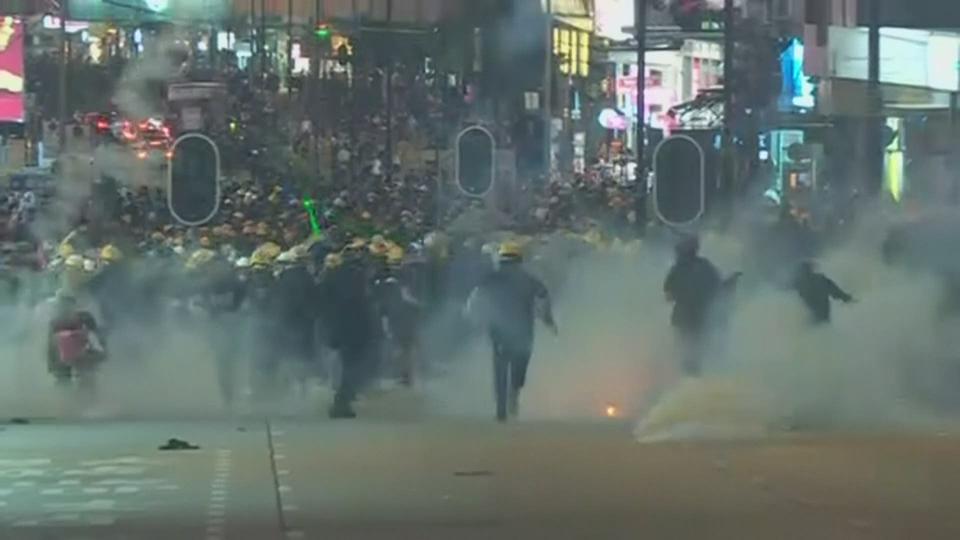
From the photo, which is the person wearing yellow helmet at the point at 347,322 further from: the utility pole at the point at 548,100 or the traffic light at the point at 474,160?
the utility pole at the point at 548,100

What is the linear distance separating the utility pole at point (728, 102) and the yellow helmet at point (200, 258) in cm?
479

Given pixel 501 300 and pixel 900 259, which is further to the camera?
pixel 900 259

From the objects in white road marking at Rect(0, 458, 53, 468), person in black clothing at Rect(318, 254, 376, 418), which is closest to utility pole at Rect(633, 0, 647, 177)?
person in black clothing at Rect(318, 254, 376, 418)

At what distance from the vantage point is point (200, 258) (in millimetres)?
21484

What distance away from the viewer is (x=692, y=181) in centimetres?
2152

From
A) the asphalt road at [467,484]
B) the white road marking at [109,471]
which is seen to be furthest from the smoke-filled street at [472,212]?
the white road marking at [109,471]

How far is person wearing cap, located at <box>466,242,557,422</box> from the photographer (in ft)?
62.3

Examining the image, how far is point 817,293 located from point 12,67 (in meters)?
7.82

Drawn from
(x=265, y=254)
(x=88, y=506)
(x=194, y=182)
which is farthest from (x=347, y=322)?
(x=88, y=506)

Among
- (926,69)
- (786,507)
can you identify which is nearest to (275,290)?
(926,69)

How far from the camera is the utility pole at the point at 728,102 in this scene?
2170cm

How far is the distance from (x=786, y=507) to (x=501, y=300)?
6.42 metres

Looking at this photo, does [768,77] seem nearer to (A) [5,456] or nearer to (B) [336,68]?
(B) [336,68]

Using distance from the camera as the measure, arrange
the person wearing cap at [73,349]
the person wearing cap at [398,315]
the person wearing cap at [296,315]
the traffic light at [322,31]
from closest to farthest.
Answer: the person wearing cap at [73,349], the person wearing cap at [296,315], the person wearing cap at [398,315], the traffic light at [322,31]
